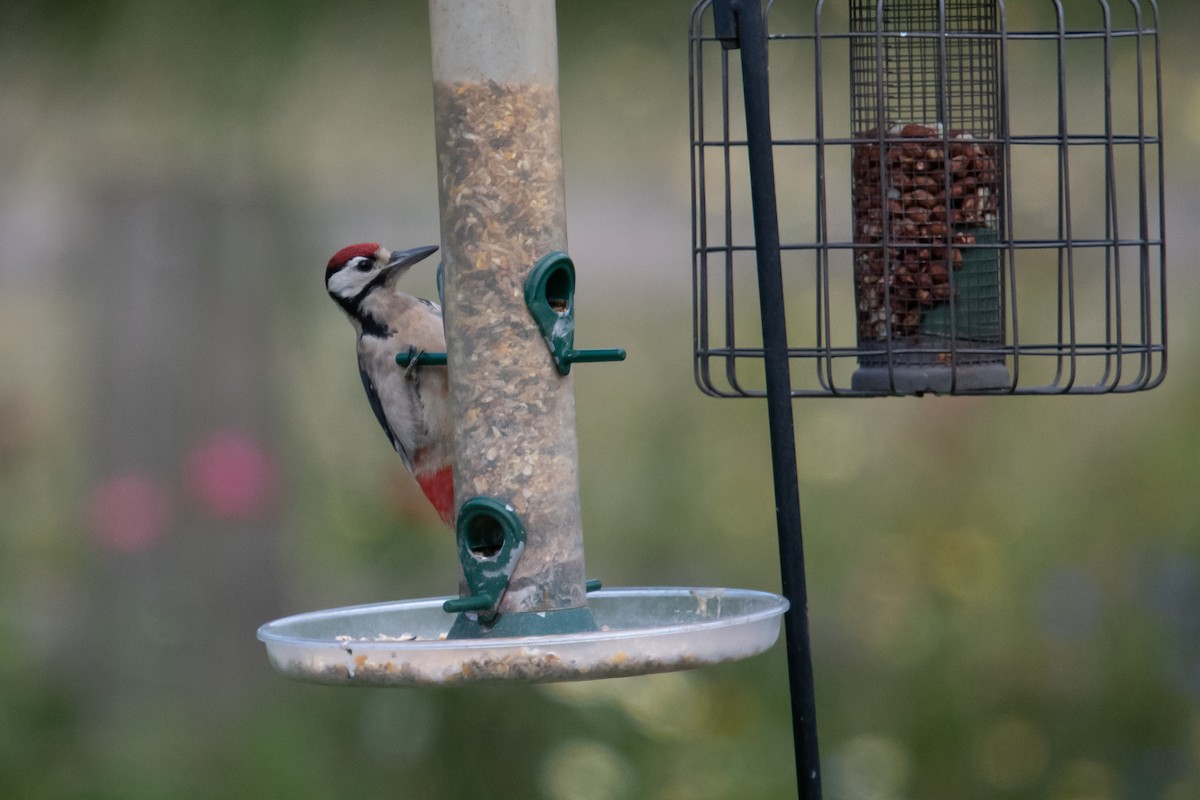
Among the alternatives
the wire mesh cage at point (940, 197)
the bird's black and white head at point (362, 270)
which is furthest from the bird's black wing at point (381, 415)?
the wire mesh cage at point (940, 197)

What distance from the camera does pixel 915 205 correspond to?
11.3 feet

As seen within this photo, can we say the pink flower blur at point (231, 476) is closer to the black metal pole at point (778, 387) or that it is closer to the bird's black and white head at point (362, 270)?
the bird's black and white head at point (362, 270)

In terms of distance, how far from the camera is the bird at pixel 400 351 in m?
3.83

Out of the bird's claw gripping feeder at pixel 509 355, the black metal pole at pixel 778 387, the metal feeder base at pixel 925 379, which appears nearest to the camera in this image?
the black metal pole at pixel 778 387

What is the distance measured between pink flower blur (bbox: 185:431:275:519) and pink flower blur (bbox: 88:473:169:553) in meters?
0.13

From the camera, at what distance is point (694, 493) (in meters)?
5.09

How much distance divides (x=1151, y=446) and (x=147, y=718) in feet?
10.6

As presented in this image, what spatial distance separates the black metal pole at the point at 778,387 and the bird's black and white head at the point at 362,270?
1.30 metres

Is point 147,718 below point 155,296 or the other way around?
below

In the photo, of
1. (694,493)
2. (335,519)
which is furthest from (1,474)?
(694,493)

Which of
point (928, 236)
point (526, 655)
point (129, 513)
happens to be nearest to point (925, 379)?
point (928, 236)

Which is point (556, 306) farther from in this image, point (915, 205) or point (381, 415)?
point (381, 415)

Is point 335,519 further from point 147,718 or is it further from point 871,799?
point 871,799

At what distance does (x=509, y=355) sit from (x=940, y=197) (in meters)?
1.02
